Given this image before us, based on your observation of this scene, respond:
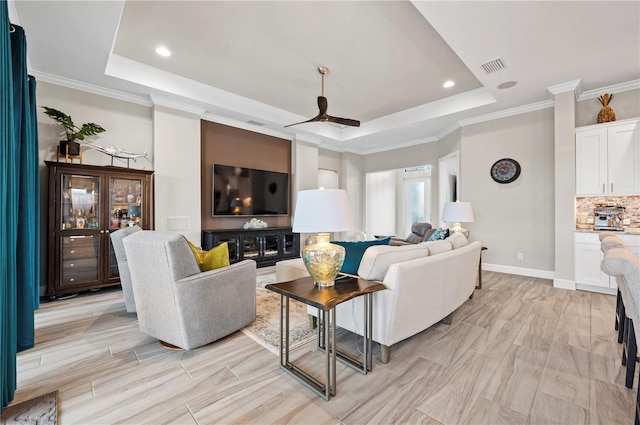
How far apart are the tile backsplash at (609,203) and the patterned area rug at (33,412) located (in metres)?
5.84

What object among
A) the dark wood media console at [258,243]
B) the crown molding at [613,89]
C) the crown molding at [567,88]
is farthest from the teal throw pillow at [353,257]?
the crown molding at [613,89]

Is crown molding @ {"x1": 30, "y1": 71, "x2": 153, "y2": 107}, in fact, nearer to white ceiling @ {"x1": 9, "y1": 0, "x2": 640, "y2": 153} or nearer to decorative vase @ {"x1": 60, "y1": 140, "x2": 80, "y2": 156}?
white ceiling @ {"x1": 9, "y1": 0, "x2": 640, "y2": 153}

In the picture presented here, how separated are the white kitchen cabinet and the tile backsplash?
423 millimetres

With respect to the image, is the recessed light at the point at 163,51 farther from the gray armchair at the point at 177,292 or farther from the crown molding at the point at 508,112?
the crown molding at the point at 508,112

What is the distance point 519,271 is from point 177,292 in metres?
5.06

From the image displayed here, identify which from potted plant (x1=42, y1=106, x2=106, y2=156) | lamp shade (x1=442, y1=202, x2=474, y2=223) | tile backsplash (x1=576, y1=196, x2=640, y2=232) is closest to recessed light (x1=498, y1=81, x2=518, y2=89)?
lamp shade (x1=442, y1=202, x2=474, y2=223)

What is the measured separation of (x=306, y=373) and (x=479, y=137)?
4946mm

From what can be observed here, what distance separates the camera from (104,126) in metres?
3.93

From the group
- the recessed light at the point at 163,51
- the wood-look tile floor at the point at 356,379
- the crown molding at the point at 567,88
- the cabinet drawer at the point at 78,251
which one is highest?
the recessed light at the point at 163,51

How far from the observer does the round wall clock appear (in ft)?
15.1

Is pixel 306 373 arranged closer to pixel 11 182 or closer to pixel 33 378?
pixel 33 378


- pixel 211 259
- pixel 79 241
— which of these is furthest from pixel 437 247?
pixel 79 241

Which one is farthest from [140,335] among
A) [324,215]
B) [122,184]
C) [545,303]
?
[545,303]

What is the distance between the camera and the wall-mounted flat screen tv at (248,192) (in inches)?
199
